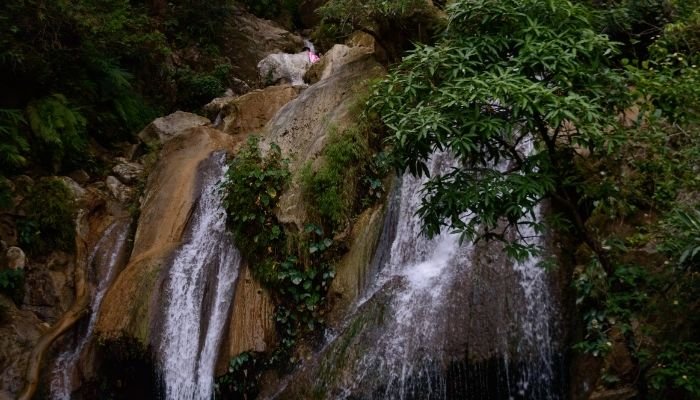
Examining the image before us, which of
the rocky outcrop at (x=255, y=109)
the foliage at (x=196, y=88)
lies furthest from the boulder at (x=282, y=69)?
the rocky outcrop at (x=255, y=109)

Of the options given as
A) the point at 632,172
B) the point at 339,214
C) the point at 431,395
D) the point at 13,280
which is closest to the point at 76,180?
the point at 13,280

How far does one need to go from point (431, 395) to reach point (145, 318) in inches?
155

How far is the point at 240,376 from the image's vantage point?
6.86 meters

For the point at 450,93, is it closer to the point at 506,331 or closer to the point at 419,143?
the point at 419,143

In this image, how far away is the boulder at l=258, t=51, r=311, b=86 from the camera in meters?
14.4

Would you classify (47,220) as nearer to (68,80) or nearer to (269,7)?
(68,80)

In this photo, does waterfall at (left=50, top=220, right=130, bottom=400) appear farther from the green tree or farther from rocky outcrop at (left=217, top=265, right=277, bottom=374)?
the green tree

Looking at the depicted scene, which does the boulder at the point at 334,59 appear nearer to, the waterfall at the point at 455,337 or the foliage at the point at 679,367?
the waterfall at the point at 455,337

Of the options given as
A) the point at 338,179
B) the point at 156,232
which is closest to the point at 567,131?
the point at 338,179

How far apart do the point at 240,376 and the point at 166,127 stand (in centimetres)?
682

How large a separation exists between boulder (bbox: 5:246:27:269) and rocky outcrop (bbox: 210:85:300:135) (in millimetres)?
4372

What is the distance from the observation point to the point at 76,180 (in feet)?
34.1

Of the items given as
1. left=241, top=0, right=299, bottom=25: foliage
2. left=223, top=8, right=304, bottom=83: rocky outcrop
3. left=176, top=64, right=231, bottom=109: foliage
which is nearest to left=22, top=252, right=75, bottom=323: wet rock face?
Answer: left=176, top=64, right=231, bottom=109: foliage

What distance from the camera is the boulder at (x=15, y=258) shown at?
8464 millimetres
